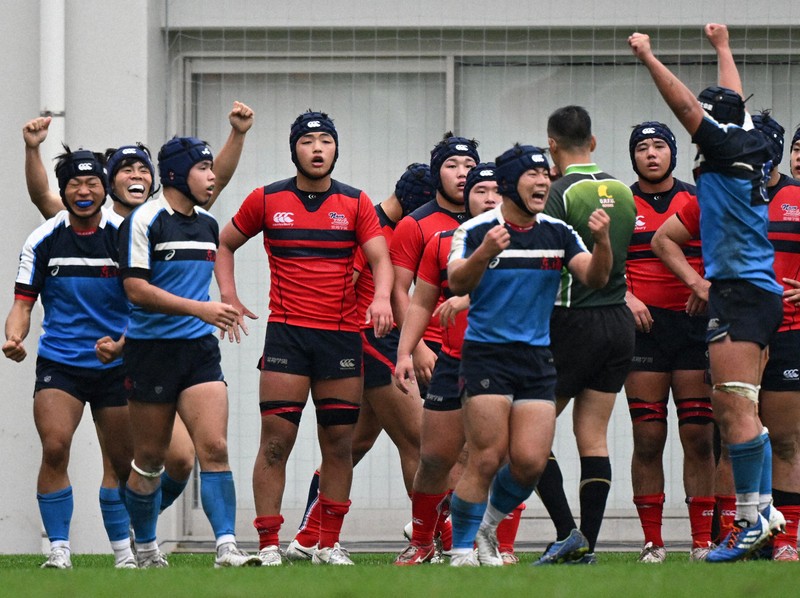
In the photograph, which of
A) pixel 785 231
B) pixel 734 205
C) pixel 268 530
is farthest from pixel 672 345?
pixel 268 530

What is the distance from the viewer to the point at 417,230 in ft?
29.3

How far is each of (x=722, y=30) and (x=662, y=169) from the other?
1.54 meters

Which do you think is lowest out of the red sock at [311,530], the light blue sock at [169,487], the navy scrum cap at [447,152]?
the red sock at [311,530]

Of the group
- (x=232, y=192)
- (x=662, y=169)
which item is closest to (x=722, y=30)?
(x=662, y=169)

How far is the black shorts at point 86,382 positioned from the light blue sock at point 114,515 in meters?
0.55

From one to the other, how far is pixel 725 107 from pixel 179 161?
2804mm

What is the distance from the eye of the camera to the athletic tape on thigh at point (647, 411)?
9047mm

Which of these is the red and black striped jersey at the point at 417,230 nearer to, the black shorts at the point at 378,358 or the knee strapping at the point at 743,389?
the black shorts at the point at 378,358

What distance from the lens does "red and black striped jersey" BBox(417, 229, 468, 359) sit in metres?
8.23

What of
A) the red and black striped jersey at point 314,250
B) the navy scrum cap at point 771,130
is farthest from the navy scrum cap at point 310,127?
the navy scrum cap at point 771,130

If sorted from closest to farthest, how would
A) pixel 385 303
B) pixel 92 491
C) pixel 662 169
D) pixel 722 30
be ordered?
pixel 722 30, pixel 385 303, pixel 662 169, pixel 92 491

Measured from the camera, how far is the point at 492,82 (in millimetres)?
12883

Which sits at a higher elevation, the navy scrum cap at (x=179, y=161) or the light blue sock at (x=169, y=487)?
the navy scrum cap at (x=179, y=161)

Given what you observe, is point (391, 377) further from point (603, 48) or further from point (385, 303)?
point (603, 48)
